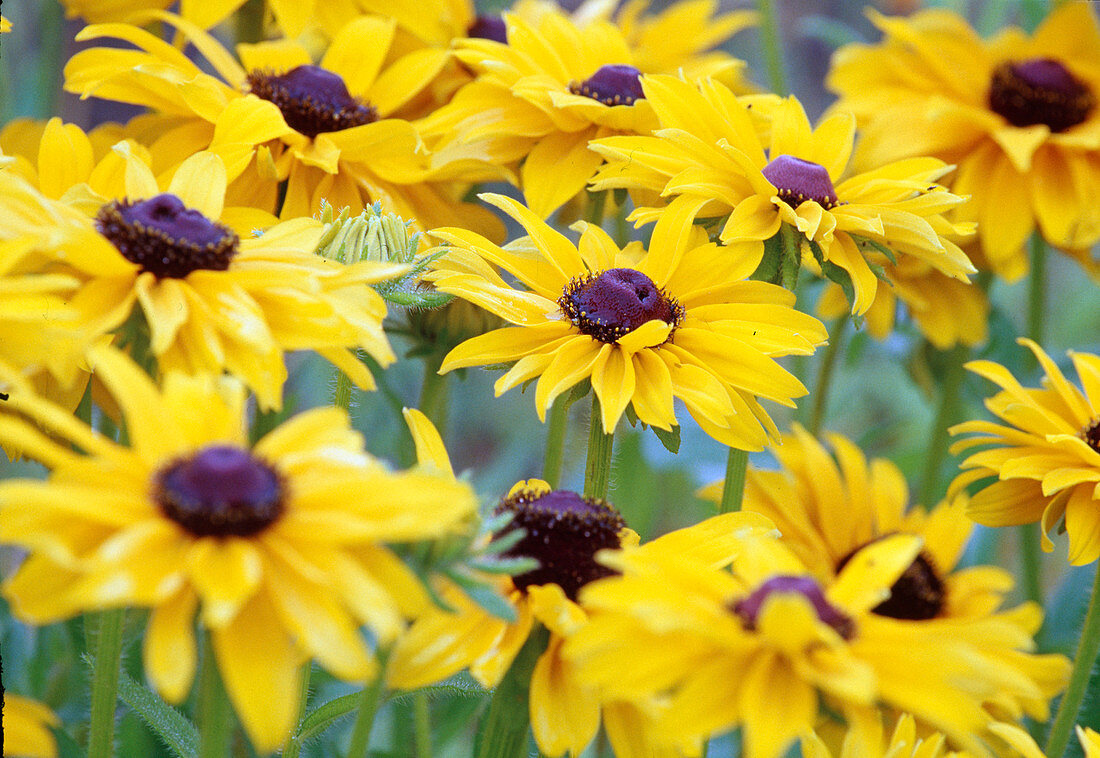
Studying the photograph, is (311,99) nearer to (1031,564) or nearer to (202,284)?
(202,284)

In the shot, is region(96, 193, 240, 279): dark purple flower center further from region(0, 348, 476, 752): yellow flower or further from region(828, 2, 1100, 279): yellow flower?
region(828, 2, 1100, 279): yellow flower

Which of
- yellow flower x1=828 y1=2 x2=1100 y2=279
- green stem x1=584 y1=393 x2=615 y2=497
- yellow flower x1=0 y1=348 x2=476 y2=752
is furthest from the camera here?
yellow flower x1=828 y1=2 x2=1100 y2=279

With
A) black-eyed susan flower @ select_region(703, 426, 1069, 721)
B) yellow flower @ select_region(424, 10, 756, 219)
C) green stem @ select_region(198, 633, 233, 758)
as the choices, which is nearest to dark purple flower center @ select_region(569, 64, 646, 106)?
yellow flower @ select_region(424, 10, 756, 219)

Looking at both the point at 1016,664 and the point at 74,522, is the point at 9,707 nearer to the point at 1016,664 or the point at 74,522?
the point at 74,522

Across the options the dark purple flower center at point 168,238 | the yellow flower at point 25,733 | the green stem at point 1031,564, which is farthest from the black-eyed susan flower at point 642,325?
the green stem at point 1031,564

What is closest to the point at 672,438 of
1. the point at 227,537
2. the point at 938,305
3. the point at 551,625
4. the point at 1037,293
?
the point at 551,625

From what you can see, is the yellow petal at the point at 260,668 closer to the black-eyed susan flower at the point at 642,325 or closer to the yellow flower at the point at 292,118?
the black-eyed susan flower at the point at 642,325
